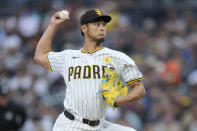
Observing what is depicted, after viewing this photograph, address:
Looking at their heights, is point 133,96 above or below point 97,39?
below

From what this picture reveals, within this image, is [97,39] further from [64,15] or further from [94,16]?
[64,15]

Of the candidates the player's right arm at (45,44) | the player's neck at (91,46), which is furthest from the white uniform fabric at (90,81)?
the player's right arm at (45,44)

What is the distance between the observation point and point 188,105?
30.6 ft

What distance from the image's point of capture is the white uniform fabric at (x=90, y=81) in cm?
467

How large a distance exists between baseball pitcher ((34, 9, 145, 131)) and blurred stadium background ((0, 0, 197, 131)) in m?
3.79

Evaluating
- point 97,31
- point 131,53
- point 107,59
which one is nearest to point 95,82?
point 107,59

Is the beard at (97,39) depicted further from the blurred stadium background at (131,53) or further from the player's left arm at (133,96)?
the blurred stadium background at (131,53)

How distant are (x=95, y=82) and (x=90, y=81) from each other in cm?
6

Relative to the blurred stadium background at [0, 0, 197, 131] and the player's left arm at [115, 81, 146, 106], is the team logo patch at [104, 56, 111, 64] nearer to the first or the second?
the player's left arm at [115, 81, 146, 106]

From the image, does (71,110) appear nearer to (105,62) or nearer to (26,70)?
(105,62)

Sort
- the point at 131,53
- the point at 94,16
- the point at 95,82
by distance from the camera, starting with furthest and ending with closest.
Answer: the point at 131,53, the point at 94,16, the point at 95,82

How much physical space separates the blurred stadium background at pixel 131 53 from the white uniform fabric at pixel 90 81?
12.5 feet

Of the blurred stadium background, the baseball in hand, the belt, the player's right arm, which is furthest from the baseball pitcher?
the blurred stadium background

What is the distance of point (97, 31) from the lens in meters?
4.86
